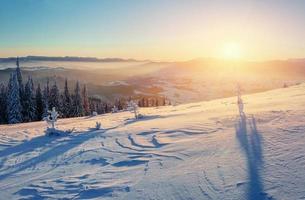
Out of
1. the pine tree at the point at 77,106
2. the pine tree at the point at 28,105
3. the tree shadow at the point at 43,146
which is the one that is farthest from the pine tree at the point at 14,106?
the tree shadow at the point at 43,146

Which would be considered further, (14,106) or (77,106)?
(77,106)

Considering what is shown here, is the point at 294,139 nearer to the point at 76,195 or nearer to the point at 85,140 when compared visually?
the point at 76,195

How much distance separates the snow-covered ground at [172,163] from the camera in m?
7.09

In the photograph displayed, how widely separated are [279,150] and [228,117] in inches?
253

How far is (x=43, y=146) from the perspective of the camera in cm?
1359

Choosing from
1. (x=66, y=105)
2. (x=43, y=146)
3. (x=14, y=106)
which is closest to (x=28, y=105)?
(x=14, y=106)

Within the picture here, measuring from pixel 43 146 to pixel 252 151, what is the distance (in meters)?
8.68

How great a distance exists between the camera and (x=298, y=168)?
24.1 ft

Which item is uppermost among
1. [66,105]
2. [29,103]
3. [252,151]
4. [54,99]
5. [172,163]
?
[252,151]

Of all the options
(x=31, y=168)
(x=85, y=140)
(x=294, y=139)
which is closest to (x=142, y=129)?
(x=85, y=140)

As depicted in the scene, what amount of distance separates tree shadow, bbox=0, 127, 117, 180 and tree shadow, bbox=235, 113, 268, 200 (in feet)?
21.6

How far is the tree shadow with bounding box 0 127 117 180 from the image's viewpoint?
1079cm

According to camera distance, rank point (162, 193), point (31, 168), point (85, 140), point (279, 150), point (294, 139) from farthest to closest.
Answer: point (85, 140)
point (31, 168)
point (294, 139)
point (279, 150)
point (162, 193)

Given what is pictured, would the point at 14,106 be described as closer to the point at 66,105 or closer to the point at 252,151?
the point at 66,105
